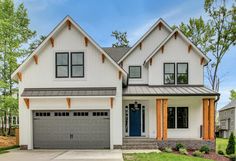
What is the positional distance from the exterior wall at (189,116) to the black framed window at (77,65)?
13.6 feet

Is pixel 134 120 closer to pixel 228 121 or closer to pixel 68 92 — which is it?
pixel 68 92

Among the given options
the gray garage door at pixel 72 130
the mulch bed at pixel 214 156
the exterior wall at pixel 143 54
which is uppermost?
the exterior wall at pixel 143 54

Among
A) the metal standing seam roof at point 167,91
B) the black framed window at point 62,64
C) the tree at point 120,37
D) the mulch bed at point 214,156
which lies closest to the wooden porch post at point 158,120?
the metal standing seam roof at point 167,91

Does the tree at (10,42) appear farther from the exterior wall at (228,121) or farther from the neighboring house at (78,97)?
the exterior wall at (228,121)

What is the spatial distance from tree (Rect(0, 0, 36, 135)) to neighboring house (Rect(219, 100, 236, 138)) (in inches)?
1273

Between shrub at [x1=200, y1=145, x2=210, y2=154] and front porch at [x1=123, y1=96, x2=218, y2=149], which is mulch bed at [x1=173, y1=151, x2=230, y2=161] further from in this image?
front porch at [x1=123, y1=96, x2=218, y2=149]

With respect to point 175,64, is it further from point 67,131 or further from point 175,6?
point 67,131

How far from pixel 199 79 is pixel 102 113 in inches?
314

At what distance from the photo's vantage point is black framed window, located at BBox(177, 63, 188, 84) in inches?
854

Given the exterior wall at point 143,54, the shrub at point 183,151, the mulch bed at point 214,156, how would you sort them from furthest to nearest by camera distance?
the exterior wall at point 143,54
the shrub at point 183,151
the mulch bed at point 214,156

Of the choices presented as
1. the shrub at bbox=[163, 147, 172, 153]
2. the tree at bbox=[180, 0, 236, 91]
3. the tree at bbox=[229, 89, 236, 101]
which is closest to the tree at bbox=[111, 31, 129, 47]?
the tree at bbox=[180, 0, 236, 91]

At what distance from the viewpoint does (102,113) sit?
1920 centimetres

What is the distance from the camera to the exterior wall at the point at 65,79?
1894cm

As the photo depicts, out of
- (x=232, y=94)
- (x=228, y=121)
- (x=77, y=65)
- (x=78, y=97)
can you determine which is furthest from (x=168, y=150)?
(x=232, y=94)
